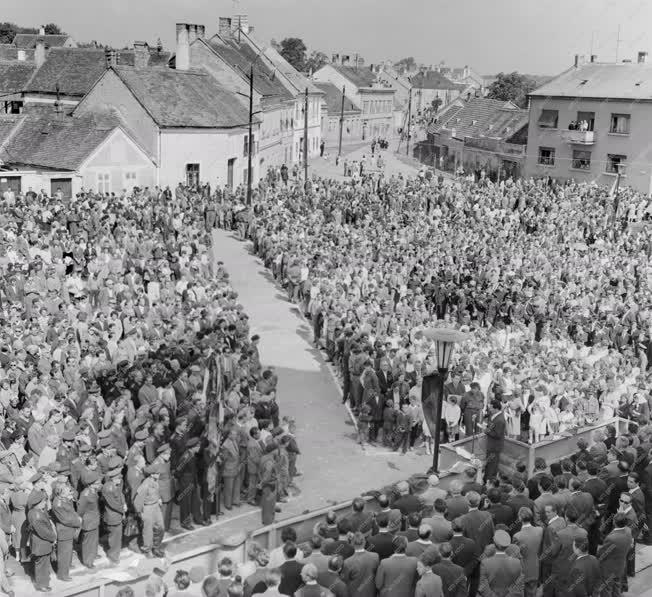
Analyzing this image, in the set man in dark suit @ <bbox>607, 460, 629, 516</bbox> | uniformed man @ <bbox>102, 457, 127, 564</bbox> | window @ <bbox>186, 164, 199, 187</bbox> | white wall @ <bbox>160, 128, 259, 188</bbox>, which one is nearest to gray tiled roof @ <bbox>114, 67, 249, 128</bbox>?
white wall @ <bbox>160, 128, 259, 188</bbox>

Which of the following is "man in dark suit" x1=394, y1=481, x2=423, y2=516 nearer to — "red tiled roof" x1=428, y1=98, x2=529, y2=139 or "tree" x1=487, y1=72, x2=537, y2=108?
"red tiled roof" x1=428, y1=98, x2=529, y2=139

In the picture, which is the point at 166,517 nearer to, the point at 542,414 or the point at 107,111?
the point at 542,414

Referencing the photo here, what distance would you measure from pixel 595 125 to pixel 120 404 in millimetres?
48287

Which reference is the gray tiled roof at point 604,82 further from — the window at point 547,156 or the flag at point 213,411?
the flag at point 213,411

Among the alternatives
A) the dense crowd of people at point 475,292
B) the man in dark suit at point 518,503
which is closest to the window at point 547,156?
the dense crowd of people at point 475,292

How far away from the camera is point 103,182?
3781 centimetres

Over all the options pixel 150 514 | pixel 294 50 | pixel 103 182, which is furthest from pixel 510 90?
pixel 150 514

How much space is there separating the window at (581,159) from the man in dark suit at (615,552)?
1902 inches

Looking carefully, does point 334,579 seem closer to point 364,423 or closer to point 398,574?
point 398,574

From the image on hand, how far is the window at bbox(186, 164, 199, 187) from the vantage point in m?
43.5

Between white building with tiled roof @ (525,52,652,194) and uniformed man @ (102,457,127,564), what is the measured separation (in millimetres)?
44715

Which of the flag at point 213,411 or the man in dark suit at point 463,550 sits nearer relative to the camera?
the man in dark suit at point 463,550

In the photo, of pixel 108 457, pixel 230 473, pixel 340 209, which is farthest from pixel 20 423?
pixel 340 209

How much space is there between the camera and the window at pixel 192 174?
143 ft
